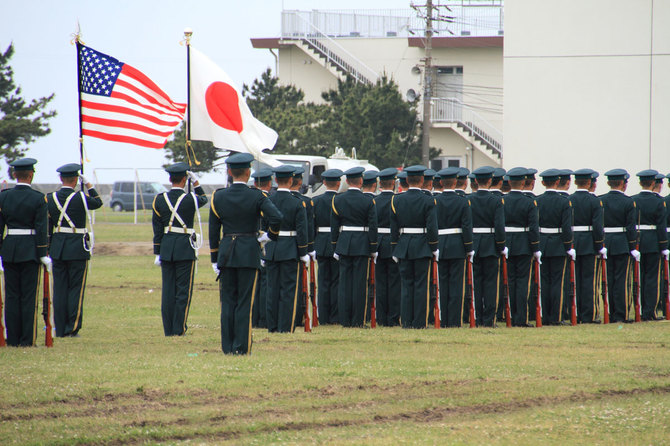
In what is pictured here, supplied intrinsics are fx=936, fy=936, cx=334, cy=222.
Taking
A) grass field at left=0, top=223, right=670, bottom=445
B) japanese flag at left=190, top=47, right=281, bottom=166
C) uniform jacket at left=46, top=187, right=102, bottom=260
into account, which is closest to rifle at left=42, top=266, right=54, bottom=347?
grass field at left=0, top=223, right=670, bottom=445

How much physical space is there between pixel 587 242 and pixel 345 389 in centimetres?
646

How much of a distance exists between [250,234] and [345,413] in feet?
9.47

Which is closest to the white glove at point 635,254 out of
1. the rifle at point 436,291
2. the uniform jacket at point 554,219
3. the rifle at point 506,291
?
the uniform jacket at point 554,219

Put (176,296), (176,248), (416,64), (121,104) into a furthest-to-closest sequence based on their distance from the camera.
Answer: (416,64)
(121,104)
(176,296)
(176,248)

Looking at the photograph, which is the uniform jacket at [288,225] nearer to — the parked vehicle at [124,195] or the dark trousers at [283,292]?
the dark trousers at [283,292]

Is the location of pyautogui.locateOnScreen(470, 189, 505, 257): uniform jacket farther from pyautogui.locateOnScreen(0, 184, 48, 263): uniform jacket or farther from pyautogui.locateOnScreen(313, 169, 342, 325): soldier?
pyautogui.locateOnScreen(0, 184, 48, 263): uniform jacket

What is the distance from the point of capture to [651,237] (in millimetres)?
13883

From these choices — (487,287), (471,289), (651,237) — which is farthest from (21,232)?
(651,237)

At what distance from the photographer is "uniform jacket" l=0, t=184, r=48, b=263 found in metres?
10.5

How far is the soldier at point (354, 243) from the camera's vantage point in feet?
41.2

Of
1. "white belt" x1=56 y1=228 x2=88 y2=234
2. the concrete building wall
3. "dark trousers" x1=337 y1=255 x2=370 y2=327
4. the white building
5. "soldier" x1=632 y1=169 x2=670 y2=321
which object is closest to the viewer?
"white belt" x1=56 y1=228 x2=88 y2=234

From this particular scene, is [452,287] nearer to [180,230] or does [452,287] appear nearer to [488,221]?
[488,221]

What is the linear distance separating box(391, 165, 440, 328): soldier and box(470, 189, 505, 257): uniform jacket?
86cm

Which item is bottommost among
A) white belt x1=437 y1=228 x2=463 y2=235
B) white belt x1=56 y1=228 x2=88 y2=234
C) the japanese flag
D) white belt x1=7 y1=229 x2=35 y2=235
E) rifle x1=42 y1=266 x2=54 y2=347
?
rifle x1=42 y1=266 x2=54 y2=347
